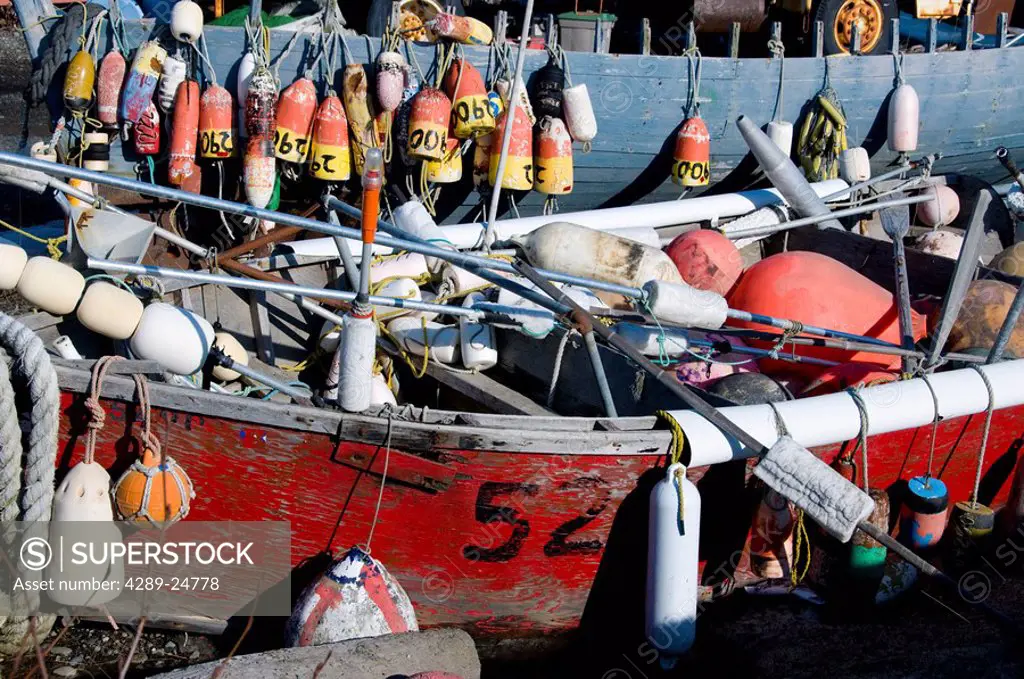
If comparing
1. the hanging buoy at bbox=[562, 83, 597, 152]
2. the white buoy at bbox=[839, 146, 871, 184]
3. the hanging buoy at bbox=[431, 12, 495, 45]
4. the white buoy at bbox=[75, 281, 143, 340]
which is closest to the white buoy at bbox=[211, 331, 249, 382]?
the white buoy at bbox=[75, 281, 143, 340]

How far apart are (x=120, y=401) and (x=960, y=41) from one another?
7404 millimetres

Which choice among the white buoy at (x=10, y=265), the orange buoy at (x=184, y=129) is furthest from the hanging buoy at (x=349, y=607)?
the orange buoy at (x=184, y=129)

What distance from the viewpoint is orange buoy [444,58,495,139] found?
21.2 feet

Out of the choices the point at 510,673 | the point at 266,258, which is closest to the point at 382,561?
the point at 510,673

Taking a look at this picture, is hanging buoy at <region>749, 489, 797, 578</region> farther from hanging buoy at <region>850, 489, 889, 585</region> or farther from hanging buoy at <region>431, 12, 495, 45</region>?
hanging buoy at <region>431, 12, 495, 45</region>

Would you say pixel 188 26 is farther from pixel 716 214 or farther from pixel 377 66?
pixel 716 214

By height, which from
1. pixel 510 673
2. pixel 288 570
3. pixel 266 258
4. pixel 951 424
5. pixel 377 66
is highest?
pixel 377 66

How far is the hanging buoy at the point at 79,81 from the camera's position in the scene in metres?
6.18

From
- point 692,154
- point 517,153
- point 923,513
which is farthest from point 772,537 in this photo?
point 692,154

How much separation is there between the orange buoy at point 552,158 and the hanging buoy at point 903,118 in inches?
106

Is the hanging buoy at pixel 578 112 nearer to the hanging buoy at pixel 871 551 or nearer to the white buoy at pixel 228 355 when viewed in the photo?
the white buoy at pixel 228 355

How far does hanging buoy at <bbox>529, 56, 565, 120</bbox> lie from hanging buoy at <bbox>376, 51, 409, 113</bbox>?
0.94m

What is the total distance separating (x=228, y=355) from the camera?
14.6 ft

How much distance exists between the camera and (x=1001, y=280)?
5266 mm
